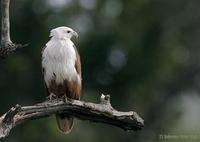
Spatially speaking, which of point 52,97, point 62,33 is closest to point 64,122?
point 52,97

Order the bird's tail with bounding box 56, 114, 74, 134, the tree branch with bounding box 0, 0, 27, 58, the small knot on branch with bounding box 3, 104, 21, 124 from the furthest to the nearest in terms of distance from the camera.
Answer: the bird's tail with bounding box 56, 114, 74, 134 < the tree branch with bounding box 0, 0, 27, 58 < the small knot on branch with bounding box 3, 104, 21, 124

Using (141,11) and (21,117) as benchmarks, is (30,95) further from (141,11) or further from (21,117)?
(21,117)

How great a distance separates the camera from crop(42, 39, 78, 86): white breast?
50.3 feet

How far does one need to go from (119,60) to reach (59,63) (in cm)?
1710

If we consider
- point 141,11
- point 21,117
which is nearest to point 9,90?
point 141,11

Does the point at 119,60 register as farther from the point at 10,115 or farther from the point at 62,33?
the point at 10,115

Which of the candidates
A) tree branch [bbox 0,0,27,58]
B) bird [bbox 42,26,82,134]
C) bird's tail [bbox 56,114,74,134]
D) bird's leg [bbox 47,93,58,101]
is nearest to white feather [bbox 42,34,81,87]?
bird [bbox 42,26,82,134]

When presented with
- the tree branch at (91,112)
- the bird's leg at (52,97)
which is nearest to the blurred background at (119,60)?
the bird's leg at (52,97)

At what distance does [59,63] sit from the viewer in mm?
15320

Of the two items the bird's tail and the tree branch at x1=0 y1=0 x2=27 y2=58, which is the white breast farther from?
the tree branch at x1=0 y1=0 x2=27 y2=58

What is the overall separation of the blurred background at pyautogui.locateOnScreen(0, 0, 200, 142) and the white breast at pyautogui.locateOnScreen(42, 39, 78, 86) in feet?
48.9

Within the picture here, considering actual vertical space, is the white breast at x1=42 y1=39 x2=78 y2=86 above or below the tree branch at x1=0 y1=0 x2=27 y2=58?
above

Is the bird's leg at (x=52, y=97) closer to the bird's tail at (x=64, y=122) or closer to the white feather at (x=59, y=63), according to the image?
the white feather at (x=59, y=63)

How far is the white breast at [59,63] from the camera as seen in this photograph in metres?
15.3
